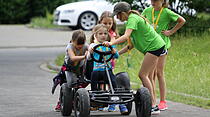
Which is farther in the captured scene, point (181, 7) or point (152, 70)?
point (181, 7)

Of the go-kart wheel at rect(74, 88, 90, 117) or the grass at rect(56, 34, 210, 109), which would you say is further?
the grass at rect(56, 34, 210, 109)

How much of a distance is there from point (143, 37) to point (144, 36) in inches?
0.8

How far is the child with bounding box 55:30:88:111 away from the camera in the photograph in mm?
9078

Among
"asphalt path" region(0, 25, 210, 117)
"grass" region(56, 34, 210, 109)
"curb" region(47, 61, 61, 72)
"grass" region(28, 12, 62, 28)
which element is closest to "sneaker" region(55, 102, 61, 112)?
"asphalt path" region(0, 25, 210, 117)

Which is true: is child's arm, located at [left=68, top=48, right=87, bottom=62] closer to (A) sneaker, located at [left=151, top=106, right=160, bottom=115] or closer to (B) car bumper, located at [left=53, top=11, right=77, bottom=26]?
(A) sneaker, located at [left=151, top=106, right=160, bottom=115]

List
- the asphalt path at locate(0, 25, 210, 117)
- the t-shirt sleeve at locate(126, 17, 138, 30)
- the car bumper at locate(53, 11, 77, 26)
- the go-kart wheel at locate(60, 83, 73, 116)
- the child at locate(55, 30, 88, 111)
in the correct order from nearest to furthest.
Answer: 1. the t-shirt sleeve at locate(126, 17, 138, 30)
2. the go-kart wheel at locate(60, 83, 73, 116)
3. the child at locate(55, 30, 88, 111)
4. the asphalt path at locate(0, 25, 210, 117)
5. the car bumper at locate(53, 11, 77, 26)

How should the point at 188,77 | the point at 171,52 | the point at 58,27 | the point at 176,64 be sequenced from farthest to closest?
the point at 58,27, the point at 171,52, the point at 176,64, the point at 188,77

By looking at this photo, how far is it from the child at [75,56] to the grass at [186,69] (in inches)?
53.1

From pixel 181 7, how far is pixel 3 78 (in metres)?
5.98

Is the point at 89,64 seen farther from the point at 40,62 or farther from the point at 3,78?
the point at 40,62

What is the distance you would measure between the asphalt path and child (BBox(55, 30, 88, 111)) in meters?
0.58

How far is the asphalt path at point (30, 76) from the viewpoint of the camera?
9.52 m

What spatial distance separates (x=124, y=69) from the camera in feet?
46.5

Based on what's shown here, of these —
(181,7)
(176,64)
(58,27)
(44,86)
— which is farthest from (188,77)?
(58,27)
